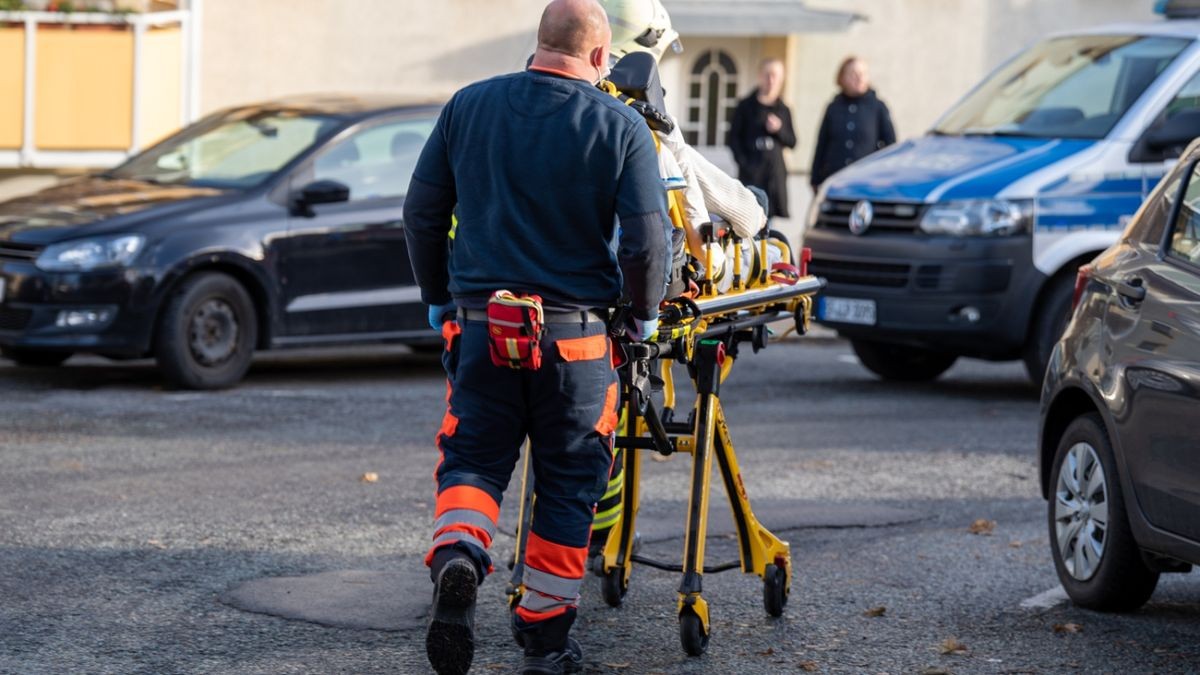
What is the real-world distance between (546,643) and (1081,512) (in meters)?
2.22

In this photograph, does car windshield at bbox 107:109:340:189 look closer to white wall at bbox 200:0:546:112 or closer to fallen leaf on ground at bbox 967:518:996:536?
fallen leaf on ground at bbox 967:518:996:536

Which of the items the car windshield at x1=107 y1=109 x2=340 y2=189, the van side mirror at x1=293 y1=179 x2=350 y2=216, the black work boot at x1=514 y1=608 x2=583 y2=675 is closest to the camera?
the black work boot at x1=514 y1=608 x2=583 y2=675

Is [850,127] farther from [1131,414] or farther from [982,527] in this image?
[1131,414]

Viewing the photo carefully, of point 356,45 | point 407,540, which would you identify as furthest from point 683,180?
point 356,45

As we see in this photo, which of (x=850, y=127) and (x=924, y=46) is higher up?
(x=924, y=46)

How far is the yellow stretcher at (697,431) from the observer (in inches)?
232

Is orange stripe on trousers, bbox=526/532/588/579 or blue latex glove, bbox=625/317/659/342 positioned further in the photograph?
blue latex glove, bbox=625/317/659/342

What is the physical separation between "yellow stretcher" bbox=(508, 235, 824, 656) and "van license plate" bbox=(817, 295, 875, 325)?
518 cm

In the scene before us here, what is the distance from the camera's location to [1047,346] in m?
Answer: 11.7

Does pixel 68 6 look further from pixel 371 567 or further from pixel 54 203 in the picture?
pixel 371 567

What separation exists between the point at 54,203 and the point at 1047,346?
5.72m

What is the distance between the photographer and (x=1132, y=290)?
6559 millimetres

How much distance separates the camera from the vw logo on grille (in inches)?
469

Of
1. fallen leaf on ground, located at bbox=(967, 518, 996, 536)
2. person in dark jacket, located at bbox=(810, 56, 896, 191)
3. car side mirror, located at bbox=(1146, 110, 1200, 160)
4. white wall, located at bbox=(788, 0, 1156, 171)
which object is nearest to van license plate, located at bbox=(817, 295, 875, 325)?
car side mirror, located at bbox=(1146, 110, 1200, 160)
